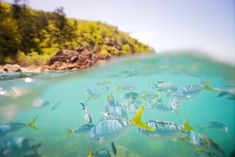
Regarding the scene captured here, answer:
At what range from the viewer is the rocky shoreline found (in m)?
6.93

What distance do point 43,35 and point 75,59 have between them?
4.14ft

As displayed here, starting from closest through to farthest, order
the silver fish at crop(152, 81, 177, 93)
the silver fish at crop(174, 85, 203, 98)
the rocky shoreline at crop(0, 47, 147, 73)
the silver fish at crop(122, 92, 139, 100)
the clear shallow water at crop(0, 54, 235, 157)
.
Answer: the silver fish at crop(174, 85, 203, 98), the silver fish at crop(122, 92, 139, 100), the rocky shoreline at crop(0, 47, 147, 73), the silver fish at crop(152, 81, 177, 93), the clear shallow water at crop(0, 54, 235, 157)

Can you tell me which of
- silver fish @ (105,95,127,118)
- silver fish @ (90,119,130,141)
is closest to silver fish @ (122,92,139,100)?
silver fish @ (105,95,127,118)

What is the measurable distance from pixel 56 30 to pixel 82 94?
662 centimetres

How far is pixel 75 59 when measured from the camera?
7.60 m

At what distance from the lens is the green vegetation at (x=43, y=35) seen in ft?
21.7

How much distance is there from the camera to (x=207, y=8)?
292 inches

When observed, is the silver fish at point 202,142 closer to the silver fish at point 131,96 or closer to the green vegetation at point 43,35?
the silver fish at point 131,96

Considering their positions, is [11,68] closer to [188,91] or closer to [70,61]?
[70,61]

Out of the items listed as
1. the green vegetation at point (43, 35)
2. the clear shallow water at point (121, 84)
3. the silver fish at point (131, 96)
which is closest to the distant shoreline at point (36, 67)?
the green vegetation at point (43, 35)

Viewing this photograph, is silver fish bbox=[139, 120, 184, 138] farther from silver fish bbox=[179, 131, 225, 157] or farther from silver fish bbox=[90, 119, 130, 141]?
silver fish bbox=[90, 119, 130, 141]

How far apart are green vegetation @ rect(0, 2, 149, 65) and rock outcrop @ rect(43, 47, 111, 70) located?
157mm

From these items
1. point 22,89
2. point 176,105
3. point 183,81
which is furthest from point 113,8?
point 183,81

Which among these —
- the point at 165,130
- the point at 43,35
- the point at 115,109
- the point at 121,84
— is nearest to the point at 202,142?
the point at 165,130
